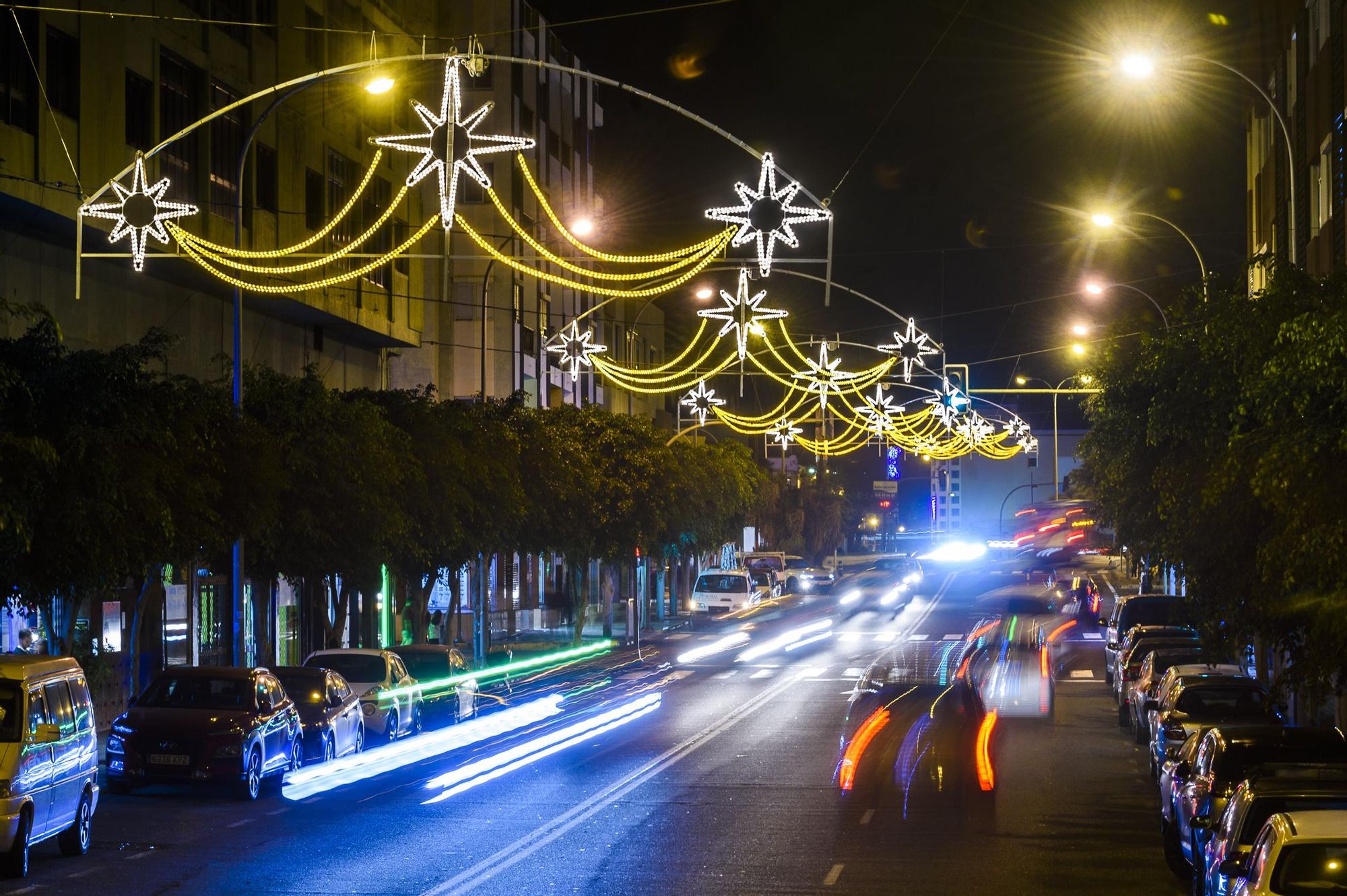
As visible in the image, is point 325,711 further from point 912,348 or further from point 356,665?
point 912,348

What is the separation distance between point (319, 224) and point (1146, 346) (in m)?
27.8

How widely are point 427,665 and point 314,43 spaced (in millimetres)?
19600

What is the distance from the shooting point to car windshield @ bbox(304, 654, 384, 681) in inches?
1050

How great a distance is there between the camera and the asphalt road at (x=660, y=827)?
1426 centimetres

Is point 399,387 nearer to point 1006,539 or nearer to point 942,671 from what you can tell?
point 942,671

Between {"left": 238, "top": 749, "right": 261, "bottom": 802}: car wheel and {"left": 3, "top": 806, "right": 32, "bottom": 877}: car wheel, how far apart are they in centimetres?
540

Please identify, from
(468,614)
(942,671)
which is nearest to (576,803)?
(942,671)

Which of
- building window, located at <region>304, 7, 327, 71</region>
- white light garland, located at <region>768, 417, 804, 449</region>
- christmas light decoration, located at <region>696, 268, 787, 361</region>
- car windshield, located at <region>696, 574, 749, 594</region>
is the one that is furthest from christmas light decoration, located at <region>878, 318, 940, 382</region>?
car windshield, located at <region>696, 574, 749, 594</region>

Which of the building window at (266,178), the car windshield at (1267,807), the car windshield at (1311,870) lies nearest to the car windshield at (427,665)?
the building window at (266,178)

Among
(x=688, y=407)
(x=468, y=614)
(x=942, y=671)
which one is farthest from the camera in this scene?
(x=688, y=407)

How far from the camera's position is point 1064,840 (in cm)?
1700

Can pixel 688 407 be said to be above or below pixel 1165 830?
above

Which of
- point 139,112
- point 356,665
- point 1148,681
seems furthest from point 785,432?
point 356,665

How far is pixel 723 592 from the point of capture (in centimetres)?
6769
